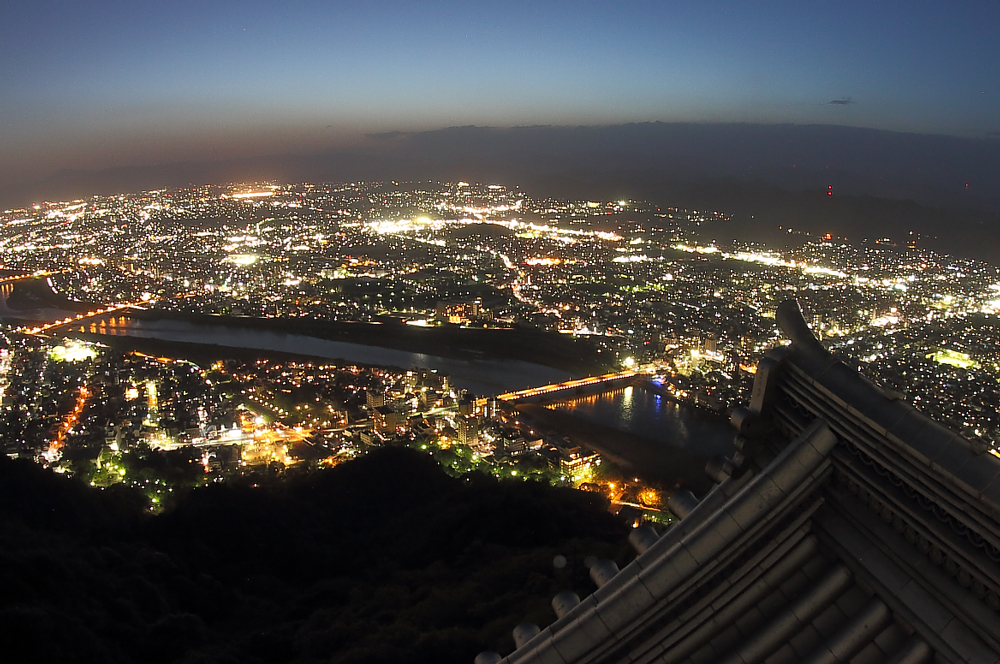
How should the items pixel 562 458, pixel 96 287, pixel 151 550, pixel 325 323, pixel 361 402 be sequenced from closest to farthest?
pixel 151 550 < pixel 562 458 < pixel 361 402 < pixel 325 323 < pixel 96 287

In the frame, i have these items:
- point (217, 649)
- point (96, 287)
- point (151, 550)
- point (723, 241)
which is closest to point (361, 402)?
point (151, 550)

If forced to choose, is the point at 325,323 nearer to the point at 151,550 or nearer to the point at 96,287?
the point at 96,287

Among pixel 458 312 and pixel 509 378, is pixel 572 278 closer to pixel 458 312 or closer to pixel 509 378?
pixel 458 312

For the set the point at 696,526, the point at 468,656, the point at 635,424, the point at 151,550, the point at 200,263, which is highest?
the point at 696,526

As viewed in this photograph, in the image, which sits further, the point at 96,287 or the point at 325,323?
the point at 96,287

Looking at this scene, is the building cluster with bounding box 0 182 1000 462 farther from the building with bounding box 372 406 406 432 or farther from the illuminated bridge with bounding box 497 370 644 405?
the illuminated bridge with bounding box 497 370 644 405

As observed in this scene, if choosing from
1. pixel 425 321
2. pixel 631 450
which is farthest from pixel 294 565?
pixel 425 321

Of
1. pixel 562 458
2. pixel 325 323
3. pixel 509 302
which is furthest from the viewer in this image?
pixel 509 302
